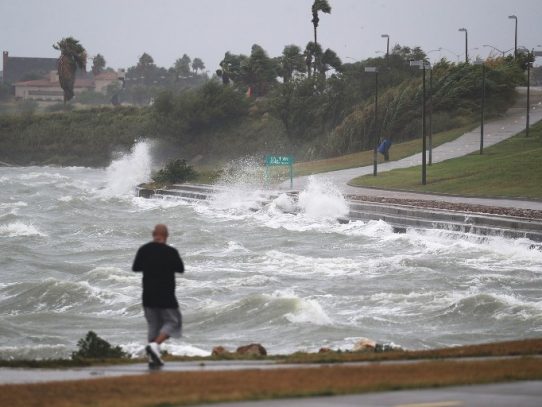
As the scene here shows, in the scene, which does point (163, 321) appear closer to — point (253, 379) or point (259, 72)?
point (253, 379)

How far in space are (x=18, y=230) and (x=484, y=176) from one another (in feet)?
59.5

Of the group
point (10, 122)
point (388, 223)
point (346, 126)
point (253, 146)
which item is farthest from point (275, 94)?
point (388, 223)

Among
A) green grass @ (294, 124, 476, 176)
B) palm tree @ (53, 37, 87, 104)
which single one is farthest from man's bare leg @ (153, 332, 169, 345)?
palm tree @ (53, 37, 87, 104)

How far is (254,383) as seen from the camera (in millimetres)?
10398

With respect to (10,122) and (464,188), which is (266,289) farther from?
(10,122)

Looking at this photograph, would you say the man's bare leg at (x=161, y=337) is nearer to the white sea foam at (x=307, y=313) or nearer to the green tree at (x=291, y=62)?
the white sea foam at (x=307, y=313)

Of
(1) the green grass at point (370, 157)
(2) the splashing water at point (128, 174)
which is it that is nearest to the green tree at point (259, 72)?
(2) the splashing water at point (128, 174)

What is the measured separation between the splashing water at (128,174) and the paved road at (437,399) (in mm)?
54371

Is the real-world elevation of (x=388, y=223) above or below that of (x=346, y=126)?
below

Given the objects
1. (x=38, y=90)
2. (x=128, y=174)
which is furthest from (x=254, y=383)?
(x=38, y=90)

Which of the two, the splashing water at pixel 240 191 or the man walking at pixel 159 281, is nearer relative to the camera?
the man walking at pixel 159 281

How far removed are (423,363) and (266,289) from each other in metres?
11.6

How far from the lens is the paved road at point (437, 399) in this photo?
A: 907cm

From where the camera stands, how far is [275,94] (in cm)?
10119
